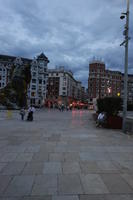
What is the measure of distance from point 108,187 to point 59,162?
6.96 feet

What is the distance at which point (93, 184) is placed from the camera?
4188 mm

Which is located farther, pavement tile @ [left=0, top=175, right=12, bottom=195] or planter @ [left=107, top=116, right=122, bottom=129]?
planter @ [left=107, top=116, right=122, bottom=129]

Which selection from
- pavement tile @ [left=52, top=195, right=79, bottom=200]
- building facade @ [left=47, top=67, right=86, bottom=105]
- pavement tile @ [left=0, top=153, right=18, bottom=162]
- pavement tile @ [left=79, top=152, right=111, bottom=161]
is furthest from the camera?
building facade @ [left=47, top=67, right=86, bottom=105]

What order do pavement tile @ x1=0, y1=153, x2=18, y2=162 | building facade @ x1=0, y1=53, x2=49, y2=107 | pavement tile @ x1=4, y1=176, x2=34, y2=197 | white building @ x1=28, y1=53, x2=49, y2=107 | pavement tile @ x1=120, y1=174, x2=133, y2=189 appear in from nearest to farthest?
pavement tile @ x1=4, y1=176, x2=34, y2=197 < pavement tile @ x1=120, y1=174, x2=133, y2=189 < pavement tile @ x1=0, y1=153, x2=18, y2=162 < building facade @ x1=0, y1=53, x2=49, y2=107 < white building @ x1=28, y1=53, x2=49, y2=107

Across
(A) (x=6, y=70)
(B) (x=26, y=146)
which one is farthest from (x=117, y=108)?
(A) (x=6, y=70)

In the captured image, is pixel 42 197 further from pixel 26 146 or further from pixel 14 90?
pixel 14 90

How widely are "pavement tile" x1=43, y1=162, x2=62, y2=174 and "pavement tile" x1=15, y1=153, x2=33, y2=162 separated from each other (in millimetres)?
803

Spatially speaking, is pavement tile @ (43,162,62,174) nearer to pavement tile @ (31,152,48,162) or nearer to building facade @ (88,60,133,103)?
pavement tile @ (31,152,48,162)

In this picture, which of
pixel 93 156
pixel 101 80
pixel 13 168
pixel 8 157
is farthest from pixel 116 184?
pixel 101 80

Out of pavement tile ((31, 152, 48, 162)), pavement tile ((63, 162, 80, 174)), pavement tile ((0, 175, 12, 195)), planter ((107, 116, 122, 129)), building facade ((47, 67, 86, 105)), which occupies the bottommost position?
pavement tile ((31, 152, 48, 162))

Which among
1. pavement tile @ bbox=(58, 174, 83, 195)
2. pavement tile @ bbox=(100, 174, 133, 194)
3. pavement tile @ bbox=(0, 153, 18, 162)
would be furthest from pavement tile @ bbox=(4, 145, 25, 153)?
pavement tile @ bbox=(100, 174, 133, 194)

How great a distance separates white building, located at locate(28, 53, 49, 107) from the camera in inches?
3236

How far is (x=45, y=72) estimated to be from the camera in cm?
8825

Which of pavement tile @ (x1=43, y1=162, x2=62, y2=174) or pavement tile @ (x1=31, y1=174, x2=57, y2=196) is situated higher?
pavement tile @ (x1=31, y1=174, x2=57, y2=196)
